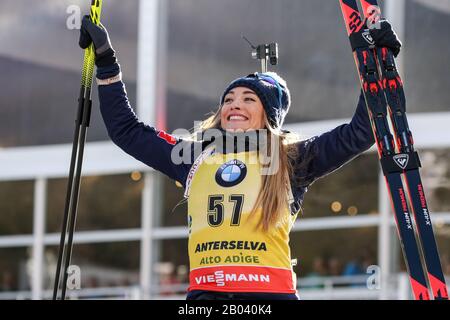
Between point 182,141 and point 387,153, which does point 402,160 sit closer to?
point 387,153

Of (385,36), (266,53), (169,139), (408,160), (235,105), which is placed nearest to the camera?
(408,160)

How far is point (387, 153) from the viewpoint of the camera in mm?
4434

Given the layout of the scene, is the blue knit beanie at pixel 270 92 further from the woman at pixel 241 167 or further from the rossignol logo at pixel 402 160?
the rossignol logo at pixel 402 160

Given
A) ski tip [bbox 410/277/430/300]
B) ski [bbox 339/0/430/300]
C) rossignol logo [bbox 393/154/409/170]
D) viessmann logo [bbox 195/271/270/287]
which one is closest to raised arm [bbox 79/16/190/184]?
viessmann logo [bbox 195/271/270/287]

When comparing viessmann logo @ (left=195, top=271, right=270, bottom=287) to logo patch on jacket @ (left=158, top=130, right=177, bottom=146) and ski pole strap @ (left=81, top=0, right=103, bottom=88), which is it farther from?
ski pole strap @ (left=81, top=0, right=103, bottom=88)

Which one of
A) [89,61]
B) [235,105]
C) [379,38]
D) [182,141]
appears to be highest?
[89,61]

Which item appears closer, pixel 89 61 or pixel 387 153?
pixel 387 153

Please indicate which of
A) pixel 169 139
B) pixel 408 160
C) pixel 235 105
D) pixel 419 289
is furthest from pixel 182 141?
pixel 419 289

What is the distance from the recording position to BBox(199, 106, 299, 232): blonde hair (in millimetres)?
4516

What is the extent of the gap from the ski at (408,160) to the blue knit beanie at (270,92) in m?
0.59

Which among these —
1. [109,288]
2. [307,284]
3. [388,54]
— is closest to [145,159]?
[388,54]

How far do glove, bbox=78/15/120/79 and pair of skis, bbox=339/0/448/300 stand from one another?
46.0 inches

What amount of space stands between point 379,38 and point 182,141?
105 centimetres

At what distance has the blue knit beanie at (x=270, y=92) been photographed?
4.86 meters
